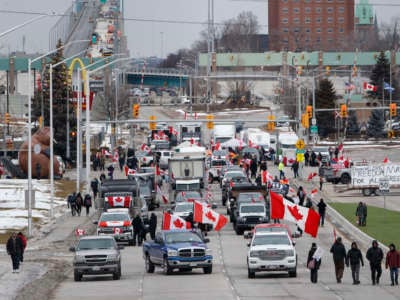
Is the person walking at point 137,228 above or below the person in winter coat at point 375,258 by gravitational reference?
below

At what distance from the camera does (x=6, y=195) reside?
219ft

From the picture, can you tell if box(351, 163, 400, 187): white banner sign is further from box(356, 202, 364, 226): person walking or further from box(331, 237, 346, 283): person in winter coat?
box(331, 237, 346, 283): person in winter coat

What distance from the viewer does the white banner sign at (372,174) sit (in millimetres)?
67812

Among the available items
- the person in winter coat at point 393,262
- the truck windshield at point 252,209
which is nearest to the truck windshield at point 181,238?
the person in winter coat at point 393,262

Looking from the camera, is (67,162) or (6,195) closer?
(6,195)

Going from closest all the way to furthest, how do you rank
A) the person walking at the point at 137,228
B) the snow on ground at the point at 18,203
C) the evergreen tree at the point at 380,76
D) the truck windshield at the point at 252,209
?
the person walking at the point at 137,228 < the truck windshield at the point at 252,209 < the snow on ground at the point at 18,203 < the evergreen tree at the point at 380,76

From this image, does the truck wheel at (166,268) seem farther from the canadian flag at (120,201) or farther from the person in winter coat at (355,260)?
the canadian flag at (120,201)

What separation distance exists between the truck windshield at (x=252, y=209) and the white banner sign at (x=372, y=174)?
1732 cm

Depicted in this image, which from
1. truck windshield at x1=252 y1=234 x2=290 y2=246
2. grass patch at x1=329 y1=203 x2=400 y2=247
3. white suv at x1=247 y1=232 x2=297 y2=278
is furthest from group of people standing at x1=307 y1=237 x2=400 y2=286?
grass patch at x1=329 y1=203 x2=400 y2=247

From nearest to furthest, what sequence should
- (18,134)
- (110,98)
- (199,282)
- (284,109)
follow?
(199,282)
(18,134)
(110,98)
(284,109)

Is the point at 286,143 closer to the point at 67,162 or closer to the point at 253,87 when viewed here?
the point at 67,162

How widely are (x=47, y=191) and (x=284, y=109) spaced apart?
3008 inches

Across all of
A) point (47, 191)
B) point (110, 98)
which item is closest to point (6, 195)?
point (47, 191)

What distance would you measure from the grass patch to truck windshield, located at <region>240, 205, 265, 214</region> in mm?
4038
